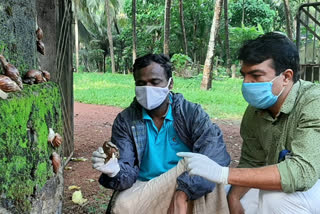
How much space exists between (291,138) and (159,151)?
0.84 m

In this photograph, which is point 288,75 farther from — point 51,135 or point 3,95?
point 3,95

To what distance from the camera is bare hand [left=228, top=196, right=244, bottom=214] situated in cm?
224

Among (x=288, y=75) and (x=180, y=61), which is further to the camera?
(x=180, y=61)

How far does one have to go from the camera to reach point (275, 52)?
198 centimetres

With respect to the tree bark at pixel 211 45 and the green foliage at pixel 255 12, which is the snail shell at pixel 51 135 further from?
the green foliage at pixel 255 12

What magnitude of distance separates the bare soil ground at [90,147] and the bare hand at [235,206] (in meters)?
1.35

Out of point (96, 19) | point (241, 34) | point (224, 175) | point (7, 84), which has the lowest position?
point (224, 175)

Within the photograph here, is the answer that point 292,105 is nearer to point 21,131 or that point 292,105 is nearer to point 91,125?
point 21,131

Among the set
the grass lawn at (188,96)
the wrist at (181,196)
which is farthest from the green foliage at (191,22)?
the wrist at (181,196)

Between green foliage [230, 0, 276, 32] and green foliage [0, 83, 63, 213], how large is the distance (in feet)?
71.0

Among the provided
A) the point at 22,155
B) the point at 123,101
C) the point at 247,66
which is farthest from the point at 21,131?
the point at 123,101

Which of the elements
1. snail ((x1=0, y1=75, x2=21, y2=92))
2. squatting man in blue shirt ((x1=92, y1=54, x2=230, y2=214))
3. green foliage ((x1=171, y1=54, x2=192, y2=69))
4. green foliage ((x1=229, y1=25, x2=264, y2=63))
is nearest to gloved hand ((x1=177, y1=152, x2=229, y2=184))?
squatting man in blue shirt ((x1=92, y1=54, x2=230, y2=214))

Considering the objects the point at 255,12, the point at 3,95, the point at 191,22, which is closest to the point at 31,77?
the point at 3,95

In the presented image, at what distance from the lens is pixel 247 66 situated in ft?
6.68
